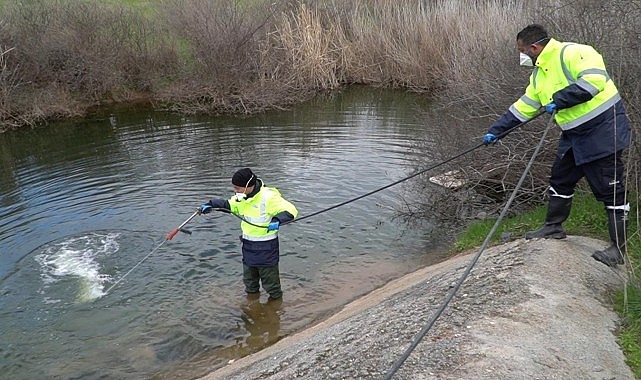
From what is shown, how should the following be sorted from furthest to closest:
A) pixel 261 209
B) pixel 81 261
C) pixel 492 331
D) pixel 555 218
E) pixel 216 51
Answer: pixel 216 51 < pixel 81 261 < pixel 261 209 < pixel 555 218 < pixel 492 331

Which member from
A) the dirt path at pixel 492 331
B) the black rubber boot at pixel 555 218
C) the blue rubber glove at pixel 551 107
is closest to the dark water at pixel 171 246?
the dirt path at pixel 492 331

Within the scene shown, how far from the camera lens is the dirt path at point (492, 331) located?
15.0ft

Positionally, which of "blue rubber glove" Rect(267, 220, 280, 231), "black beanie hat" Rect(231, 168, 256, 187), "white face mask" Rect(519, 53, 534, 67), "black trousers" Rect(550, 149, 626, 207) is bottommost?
"blue rubber glove" Rect(267, 220, 280, 231)

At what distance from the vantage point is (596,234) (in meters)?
7.37

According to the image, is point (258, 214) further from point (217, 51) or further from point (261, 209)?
point (217, 51)

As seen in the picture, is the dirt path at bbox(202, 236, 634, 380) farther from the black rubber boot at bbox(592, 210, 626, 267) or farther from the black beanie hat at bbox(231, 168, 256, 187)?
the black beanie hat at bbox(231, 168, 256, 187)

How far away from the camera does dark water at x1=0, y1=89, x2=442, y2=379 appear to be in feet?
25.4

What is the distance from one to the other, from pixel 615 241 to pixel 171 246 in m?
7.35

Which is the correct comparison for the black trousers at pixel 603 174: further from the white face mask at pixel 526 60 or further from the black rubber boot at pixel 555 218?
the white face mask at pixel 526 60


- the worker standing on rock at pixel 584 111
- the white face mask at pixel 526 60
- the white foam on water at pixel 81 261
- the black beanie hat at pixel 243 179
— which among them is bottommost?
the white foam on water at pixel 81 261

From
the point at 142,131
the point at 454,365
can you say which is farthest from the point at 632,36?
the point at 142,131

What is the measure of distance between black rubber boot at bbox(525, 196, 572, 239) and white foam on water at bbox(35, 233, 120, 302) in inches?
261

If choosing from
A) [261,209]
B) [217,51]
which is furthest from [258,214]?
[217,51]

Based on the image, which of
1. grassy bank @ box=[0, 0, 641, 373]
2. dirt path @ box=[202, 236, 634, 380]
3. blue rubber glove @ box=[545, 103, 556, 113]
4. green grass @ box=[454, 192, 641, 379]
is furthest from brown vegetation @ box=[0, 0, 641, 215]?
dirt path @ box=[202, 236, 634, 380]
